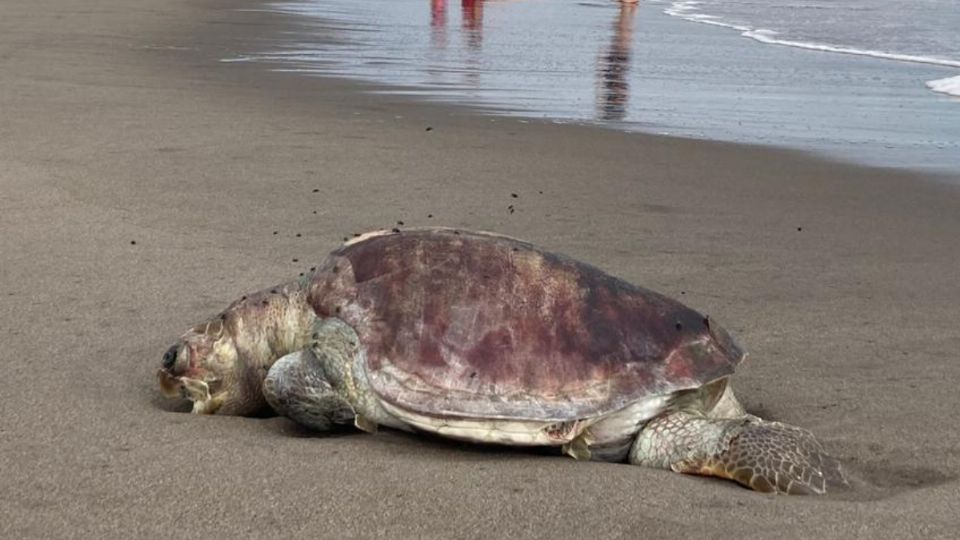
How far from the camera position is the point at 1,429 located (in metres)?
3.47

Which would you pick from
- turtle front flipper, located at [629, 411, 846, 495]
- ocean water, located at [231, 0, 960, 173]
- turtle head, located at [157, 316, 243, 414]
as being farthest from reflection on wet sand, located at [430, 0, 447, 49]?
turtle front flipper, located at [629, 411, 846, 495]

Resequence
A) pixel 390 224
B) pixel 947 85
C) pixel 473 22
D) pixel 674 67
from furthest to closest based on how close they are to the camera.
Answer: pixel 473 22 → pixel 674 67 → pixel 947 85 → pixel 390 224

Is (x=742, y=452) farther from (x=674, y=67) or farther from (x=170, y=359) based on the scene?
(x=674, y=67)

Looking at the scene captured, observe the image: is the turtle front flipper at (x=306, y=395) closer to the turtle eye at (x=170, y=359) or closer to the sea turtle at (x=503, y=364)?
the sea turtle at (x=503, y=364)

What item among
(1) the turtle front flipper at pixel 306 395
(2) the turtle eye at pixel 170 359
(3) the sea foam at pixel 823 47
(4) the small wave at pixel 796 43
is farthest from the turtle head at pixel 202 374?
(4) the small wave at pixel 796 43

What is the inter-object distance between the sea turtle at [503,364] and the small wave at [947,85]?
33.7ft

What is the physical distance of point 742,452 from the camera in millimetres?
3516

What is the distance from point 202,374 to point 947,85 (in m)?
11.5

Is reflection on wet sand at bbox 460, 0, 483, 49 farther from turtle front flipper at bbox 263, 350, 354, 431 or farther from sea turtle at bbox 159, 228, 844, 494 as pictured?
turtle front flipper at bbox 263, 350, 354, 431

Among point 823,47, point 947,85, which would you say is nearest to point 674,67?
point 947,85

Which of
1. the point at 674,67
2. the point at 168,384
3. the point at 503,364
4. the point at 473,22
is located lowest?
the point at 473,22

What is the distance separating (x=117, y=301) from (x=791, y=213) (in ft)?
13.3

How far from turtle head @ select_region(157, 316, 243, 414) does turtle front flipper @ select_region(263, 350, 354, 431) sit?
202mm

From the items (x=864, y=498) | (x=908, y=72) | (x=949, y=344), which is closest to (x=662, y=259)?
(x=949, y=344)
